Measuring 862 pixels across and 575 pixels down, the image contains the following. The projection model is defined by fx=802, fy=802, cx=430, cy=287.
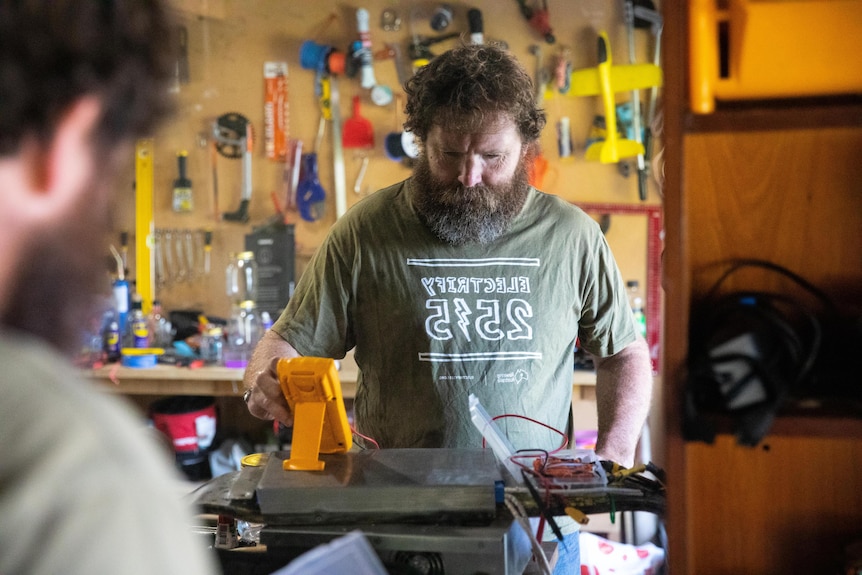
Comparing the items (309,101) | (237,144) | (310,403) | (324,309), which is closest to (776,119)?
(310,403)

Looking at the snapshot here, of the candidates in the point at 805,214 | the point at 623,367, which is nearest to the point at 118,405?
the point at 805,214

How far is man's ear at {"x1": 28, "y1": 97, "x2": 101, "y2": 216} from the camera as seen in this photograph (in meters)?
0.54

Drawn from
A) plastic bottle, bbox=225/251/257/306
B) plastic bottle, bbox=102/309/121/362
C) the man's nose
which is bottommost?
plastic bottle, bbox=102/309/121/362

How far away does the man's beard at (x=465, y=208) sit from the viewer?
1.76 metres

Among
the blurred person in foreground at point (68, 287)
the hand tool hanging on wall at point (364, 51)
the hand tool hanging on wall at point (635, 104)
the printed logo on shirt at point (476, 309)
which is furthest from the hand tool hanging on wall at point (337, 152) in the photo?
the blurred person in foreground at point (68, 287)

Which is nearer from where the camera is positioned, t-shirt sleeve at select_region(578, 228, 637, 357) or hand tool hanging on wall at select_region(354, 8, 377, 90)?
t-shirt sleeve at select_region(578, 228, 637, 357)

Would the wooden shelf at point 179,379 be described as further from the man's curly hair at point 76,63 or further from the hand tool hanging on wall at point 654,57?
the man's curly hair at point 76,63

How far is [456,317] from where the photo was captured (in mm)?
1714

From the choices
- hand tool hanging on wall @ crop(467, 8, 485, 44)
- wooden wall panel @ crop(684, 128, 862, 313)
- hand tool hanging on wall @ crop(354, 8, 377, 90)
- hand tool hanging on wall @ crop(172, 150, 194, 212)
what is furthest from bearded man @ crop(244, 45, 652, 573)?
hand tool hanging on wall @ crop(172, 150, 194, 212)

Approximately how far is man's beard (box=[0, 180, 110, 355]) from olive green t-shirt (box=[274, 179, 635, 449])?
3.64 ft

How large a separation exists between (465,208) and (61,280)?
1.24 meters

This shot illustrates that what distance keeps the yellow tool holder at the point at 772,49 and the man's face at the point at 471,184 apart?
35.2 inches

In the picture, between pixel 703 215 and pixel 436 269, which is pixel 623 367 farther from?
pixel 703 215

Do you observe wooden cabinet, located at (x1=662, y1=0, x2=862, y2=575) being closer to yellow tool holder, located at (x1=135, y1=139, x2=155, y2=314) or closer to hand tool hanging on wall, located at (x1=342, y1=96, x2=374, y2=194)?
hand tool hanging on wall, located at (x1=342, y1=96, x2=374, y2=194)
